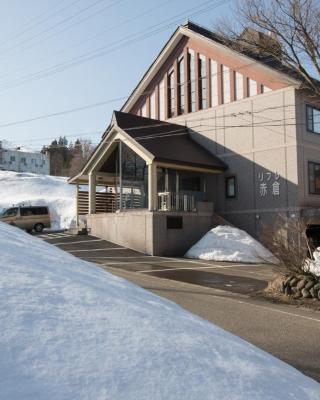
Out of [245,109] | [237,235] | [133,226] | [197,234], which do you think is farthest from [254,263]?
[245,109]

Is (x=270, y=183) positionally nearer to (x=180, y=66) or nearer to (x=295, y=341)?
(x=180, y=66)

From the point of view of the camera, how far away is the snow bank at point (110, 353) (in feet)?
8.96

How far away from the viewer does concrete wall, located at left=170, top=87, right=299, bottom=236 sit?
23.8 meters

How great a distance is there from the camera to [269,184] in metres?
24.5

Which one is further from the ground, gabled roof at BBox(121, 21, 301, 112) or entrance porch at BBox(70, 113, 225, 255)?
gabled roof at BBox(121, 21, 301, 112)

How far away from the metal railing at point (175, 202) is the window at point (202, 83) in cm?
658

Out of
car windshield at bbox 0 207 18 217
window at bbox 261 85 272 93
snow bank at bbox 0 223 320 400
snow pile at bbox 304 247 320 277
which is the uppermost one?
window at bbox 261 85 272 93

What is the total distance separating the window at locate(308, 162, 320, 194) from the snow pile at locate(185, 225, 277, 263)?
4354mm

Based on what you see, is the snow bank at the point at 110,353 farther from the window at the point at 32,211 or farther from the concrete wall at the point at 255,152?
the window at the point at 32,211

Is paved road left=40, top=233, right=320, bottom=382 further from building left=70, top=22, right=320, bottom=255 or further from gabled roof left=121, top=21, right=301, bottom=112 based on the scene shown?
gabled roof left=121, top=21, right=301, bottom=112

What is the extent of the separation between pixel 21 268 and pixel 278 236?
9.50 meters

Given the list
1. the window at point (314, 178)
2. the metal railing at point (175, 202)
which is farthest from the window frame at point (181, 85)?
the window at point (314, 178)

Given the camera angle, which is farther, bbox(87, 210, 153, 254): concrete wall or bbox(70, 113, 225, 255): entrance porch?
bbox(70, 113, 225, 255): entrance porch

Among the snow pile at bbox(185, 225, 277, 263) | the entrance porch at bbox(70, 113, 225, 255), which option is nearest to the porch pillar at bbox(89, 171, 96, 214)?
the entrance porch at bbox(70, 113, 225, 255)
